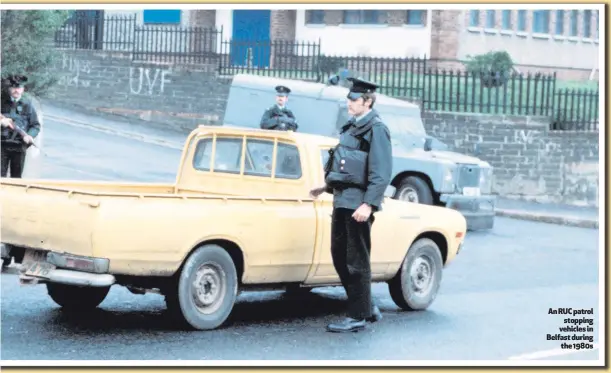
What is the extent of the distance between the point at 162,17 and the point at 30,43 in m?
15.7

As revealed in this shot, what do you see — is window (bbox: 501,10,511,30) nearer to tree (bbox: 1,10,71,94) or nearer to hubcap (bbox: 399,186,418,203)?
hubcap (bbox: 399,186,418,203)

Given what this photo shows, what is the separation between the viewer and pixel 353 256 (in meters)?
10.4

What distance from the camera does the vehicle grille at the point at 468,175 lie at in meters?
19.9

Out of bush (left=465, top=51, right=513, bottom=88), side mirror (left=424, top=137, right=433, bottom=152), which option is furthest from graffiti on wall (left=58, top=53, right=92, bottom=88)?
side mirror (left=424, top=137, right=433, bottom=152)

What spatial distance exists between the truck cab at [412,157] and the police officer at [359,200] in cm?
903

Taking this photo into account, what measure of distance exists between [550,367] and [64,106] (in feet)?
81.2

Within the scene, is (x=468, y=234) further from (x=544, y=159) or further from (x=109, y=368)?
(x=109, y=368)

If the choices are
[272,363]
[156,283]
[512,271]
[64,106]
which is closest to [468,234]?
[512,271]

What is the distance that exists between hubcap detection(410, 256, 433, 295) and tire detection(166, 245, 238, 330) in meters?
2.04

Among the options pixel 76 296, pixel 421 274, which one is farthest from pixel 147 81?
pixel 76 296

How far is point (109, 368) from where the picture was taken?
8.47 meters

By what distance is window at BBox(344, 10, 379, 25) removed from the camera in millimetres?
34750

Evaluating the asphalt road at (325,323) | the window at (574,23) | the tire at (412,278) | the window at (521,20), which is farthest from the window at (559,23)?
the tire at (412,278)

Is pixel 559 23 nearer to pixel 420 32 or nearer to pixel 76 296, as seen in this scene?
pixel 420 32
